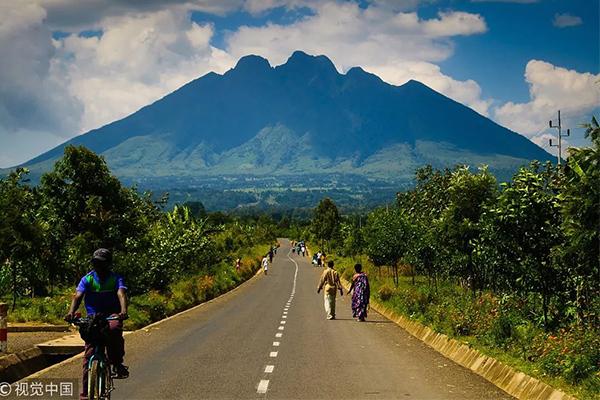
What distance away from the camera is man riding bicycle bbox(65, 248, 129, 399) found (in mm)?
9383

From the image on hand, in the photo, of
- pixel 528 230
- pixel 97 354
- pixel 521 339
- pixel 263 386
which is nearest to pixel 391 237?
pixel 528 230

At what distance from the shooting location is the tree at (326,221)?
10912cm

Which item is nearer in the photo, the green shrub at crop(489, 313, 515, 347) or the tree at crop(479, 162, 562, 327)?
the green shrub at crop(489, 313, 515, 347)

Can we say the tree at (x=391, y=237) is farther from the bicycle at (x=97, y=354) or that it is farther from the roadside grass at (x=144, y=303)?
the bicycle at (x=97, y=354)

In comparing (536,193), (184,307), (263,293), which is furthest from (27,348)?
(263,293)

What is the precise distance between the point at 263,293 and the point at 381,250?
8096 millimetres

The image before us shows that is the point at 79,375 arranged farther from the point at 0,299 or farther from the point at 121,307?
the point at 0,299

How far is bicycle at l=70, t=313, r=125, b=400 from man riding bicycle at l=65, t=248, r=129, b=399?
0.14 m

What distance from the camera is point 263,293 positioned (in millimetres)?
44500

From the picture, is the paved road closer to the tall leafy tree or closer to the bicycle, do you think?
the bicycle

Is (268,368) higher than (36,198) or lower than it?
lower

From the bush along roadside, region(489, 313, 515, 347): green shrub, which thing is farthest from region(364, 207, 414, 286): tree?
region(489, 313, 515, 347): green shrub

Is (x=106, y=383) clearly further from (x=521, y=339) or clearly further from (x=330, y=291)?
(x=330, y=291)

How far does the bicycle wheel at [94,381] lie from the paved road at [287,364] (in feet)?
5.17
